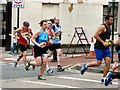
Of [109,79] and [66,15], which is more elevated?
→ [66,15]

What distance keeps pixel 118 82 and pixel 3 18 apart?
1632 centimetres

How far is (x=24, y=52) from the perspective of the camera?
15359 millimetres

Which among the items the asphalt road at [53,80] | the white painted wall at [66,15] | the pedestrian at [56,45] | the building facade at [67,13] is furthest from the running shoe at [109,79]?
the white painted wall at [66,15]

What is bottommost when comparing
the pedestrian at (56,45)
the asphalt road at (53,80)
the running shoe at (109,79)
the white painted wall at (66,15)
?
the asphalt road at (53,80)

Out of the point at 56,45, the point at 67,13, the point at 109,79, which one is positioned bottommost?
the point at 109,79

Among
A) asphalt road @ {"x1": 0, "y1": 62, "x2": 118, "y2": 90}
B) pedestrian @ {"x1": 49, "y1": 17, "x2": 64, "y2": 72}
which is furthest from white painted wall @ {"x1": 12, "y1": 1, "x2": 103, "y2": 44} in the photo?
asphalt road @ {"x1": 0, "y1": 62, "x2": 118, "y2": 90}

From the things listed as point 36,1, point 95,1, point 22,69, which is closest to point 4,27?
point 36,1

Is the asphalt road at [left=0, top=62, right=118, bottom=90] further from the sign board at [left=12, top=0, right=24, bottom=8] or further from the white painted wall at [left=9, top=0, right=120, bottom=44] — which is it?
the white painted wall at [left=9, top=0, right=120, bottom=44]

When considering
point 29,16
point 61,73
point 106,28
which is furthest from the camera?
point 29,16

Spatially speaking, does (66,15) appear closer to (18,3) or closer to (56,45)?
(18,3)

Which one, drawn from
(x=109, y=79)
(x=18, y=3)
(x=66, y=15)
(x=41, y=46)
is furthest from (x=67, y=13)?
(x=109, y=79)

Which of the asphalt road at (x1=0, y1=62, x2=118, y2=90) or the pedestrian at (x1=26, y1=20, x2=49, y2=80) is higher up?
the pedestrian at (x1=26, y1=20, x2=49, y2=80)

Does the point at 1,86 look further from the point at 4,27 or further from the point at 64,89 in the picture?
the point at 4,27

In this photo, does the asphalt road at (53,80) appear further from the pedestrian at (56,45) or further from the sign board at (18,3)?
the sign board at (18,3)
